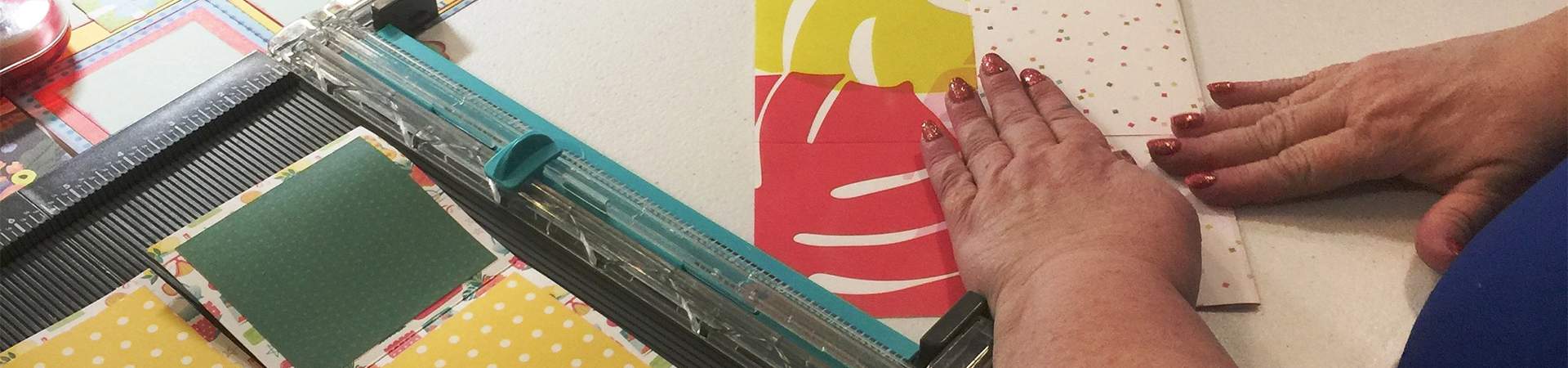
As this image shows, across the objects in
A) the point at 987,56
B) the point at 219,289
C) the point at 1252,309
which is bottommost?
the point at 1252,309

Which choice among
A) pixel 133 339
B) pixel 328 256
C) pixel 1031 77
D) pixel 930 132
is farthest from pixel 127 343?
pixel 1031 77

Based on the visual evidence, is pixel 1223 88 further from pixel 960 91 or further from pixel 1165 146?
pixel 960 91

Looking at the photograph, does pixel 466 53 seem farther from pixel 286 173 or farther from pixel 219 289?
pixel 219 289

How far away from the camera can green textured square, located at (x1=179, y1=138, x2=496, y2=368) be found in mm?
797

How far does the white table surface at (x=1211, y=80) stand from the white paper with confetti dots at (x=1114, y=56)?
3 centimetres

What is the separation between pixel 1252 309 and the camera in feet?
2.84

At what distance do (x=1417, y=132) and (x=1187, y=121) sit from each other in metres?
0.17

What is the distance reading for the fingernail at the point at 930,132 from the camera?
0.96 m

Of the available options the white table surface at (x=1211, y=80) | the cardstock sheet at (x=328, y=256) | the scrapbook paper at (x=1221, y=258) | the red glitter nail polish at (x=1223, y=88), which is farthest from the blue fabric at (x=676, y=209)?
the red glitter nail polish at (x=1223, y=88)

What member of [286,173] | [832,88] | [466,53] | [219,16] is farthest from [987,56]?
[219,16]

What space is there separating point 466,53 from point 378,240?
28 centimetres

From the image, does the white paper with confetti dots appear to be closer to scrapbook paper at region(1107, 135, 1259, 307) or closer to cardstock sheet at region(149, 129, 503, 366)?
scrapbook paper at region(1107, 135, 1259, 307)

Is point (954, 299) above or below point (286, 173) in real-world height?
below

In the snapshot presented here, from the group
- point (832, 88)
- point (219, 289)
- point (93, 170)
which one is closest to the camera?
point (219, 289)
